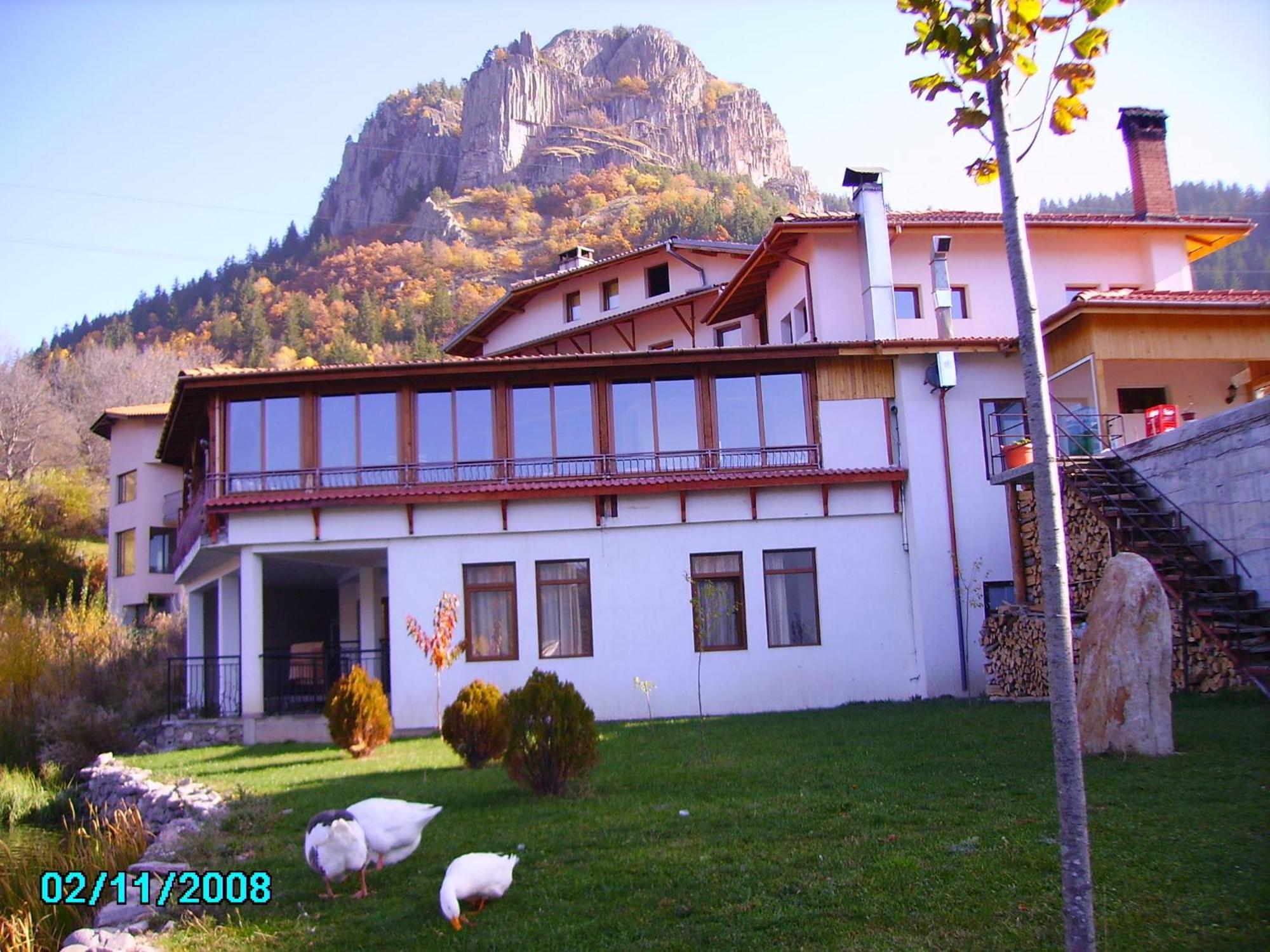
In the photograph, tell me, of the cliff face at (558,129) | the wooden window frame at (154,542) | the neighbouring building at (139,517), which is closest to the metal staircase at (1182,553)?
the neighbouring building at (139,517)

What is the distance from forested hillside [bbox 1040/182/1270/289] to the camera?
42875mm

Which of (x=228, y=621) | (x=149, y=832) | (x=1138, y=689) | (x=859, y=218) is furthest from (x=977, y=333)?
(x=149, y=832)

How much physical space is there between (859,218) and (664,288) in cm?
1132

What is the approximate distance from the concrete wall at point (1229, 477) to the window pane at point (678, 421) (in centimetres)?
778

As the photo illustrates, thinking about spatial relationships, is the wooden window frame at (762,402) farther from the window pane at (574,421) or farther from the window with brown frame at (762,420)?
the window pane at (574,421)

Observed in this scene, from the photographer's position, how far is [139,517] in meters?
40.4

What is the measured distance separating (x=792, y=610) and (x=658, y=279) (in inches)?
660

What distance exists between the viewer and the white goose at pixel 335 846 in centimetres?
759

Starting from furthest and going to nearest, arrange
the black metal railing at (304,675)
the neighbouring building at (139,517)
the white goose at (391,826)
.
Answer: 1. the neighbouring building at (139,517)
2. the black metal railing at (304,675)
3. the white goose at (391,826)

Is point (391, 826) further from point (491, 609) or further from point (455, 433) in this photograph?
point (455, 433)

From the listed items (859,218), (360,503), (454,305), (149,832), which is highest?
(454,305)

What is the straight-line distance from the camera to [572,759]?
10.7 meters

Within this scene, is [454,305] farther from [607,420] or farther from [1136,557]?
[1136,557]
